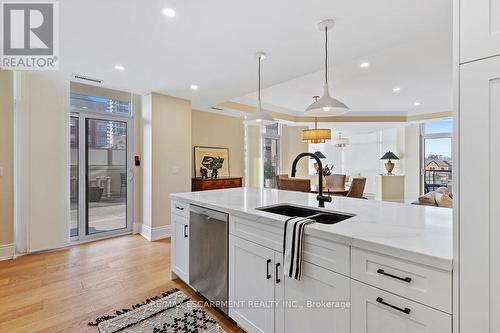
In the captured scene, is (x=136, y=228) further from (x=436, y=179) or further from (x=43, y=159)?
(x=436, y=179)

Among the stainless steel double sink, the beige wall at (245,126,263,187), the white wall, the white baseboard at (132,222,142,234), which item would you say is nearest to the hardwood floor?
the white baseboard at (132,222,142,234)

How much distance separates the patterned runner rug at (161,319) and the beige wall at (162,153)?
6.94ft

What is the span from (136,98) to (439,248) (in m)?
4.78

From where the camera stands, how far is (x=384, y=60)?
354 centimetres

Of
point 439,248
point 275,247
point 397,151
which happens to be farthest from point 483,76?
point 397,151

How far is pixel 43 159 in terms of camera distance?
3479 mm

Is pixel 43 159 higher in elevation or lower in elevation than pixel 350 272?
higher

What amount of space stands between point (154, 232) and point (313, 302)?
3399 millimetres

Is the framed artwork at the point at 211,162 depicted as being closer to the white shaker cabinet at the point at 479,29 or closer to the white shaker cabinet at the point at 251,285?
the white shaker cabinet at the point at 251,285

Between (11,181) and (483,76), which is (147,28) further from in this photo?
(11,181)

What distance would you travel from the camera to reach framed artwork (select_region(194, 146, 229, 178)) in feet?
17.5

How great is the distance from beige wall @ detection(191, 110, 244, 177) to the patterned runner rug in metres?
3.31

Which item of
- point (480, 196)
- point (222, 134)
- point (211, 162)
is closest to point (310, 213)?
point (480, 196)

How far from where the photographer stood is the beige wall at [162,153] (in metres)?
4.14
